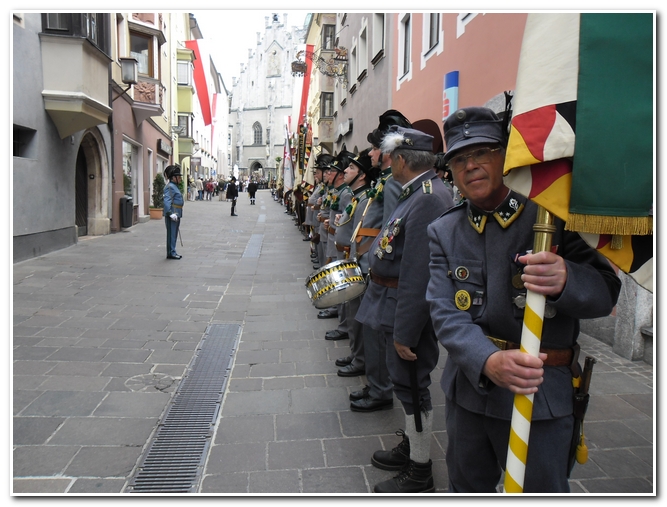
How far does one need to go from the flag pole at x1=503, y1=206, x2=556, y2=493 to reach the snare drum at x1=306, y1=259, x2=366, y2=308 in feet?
6.59

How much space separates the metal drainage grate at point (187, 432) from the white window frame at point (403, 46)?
9.66 metres

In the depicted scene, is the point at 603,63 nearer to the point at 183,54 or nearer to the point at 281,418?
the point at 281,418

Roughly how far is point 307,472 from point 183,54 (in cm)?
3411

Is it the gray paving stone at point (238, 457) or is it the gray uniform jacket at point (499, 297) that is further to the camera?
the gray paving stone at point (238, 457)

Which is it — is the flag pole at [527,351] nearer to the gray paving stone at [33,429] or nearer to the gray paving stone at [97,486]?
the gray paving stone at [97,486]

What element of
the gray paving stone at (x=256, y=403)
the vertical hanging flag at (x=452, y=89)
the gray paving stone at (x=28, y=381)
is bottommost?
the gray paving stone at (x=256, y=403)

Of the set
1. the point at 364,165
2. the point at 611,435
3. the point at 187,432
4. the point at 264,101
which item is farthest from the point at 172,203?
the point at 264,101

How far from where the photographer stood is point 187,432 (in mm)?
3799

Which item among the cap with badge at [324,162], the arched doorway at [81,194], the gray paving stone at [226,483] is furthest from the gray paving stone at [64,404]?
the arched doorway at [81,194]

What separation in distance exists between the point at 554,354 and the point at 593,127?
2.63 ft

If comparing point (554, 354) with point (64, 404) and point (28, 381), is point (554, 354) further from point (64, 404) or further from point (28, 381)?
point (28, 381)

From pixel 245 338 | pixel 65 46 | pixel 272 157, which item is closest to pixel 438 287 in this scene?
pixel 245 338

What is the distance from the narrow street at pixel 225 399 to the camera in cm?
323

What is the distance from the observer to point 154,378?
192 inches
